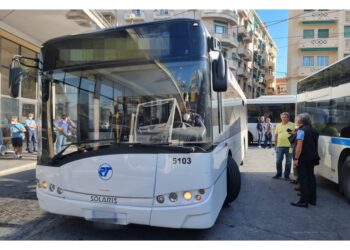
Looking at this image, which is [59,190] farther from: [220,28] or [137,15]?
[220,28]

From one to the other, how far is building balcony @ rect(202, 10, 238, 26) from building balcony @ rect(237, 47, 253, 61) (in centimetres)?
527

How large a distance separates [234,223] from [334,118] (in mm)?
3314

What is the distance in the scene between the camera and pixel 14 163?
35.7 feet

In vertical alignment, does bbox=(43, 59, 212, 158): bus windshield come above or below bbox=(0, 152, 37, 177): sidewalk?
above

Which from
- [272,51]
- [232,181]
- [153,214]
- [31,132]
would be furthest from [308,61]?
[272,51]

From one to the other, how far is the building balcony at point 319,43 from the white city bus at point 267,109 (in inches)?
923

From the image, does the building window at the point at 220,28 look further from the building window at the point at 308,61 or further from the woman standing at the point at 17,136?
the woman standing at the point at 17,136

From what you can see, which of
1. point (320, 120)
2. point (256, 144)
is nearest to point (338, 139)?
point (320, 120)

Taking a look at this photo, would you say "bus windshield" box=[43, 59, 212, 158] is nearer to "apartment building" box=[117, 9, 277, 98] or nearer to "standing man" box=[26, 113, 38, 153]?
"standing man" box=[26, 113, 38, 153]

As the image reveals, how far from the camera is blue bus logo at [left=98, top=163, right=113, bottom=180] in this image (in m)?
4.06

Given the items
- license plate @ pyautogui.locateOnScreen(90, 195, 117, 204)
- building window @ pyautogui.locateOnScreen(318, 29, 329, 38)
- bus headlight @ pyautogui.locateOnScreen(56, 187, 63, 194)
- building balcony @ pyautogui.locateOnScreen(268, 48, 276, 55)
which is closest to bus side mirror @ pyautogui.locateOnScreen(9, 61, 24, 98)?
bus headlight @ pyautogui.locateOnScreen(56, 187, 63, 194)

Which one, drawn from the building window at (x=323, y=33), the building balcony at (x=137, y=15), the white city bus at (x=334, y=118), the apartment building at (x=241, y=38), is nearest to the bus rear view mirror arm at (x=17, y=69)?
the white city bus at (x=334, y=118)

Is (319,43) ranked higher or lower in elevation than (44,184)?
higher

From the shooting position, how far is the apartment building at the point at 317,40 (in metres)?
39.8
